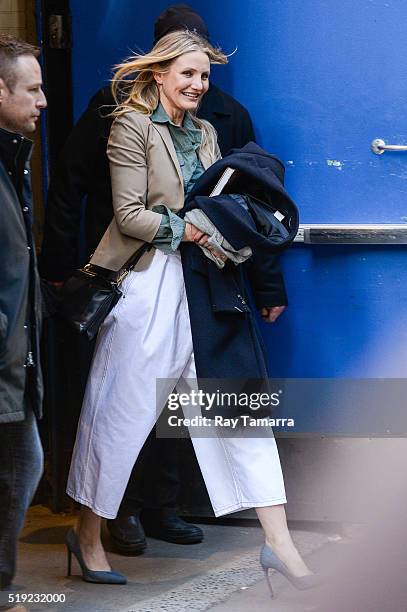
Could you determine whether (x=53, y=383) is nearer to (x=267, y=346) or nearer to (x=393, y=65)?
(x=267, y=346)

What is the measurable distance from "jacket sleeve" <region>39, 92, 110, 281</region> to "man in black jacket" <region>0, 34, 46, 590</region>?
743mm

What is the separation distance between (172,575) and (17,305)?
1.46 meters

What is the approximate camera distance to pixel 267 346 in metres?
5.47

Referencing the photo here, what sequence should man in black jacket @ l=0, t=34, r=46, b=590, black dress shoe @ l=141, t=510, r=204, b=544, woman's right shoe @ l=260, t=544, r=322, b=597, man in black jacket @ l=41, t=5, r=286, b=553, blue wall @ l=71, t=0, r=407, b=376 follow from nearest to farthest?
man in black jacket @ l=0, t=34, r=46, b=590, woman's right shoe @ l=260, t=544, r=322, b=597, man in black jacket @ l=41, t=5, r=286, b=553, blue wall @ l=71, t=0, r=407, b=376, black dress shoe @ l=141, t=510, r=204, b=544

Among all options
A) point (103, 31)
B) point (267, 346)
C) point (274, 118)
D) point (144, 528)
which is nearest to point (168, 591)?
point (144, 528)

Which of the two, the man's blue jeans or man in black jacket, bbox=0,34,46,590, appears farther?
the man's blue jeans

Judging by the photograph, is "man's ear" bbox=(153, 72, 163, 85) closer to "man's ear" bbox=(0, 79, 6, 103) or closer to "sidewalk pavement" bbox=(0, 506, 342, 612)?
"man's ear" bbox=(0, 79, 6, 103)

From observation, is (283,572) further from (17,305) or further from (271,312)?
(17,305)

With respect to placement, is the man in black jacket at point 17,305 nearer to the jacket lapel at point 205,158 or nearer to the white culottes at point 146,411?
the white culottes at point 146,411

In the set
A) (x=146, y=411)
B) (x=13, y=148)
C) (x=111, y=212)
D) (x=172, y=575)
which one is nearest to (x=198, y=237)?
(x=111, y=212)

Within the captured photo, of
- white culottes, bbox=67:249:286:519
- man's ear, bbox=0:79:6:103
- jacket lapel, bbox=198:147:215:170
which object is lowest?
white culottes, bbox=67:249:286:519

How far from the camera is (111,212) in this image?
5090mm

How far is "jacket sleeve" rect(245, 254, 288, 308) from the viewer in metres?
5.05

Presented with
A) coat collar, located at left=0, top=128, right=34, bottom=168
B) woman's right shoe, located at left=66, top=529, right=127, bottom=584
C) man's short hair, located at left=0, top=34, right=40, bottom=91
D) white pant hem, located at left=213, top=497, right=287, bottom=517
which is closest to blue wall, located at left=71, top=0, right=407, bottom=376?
white pant hem, located at left=213, top=497, right=287, bottom=517
